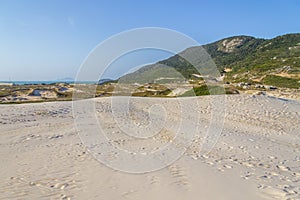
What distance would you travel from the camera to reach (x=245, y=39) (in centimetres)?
16925

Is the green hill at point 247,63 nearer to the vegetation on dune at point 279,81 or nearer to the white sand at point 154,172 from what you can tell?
the vegetation on dune at point 279,81

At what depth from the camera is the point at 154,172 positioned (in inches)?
276

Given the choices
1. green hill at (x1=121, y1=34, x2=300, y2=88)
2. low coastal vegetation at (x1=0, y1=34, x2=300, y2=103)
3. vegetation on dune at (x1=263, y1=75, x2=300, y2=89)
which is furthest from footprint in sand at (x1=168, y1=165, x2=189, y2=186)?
vegetation on dune at (x1=263, y1=75, x2=300, y2=89)

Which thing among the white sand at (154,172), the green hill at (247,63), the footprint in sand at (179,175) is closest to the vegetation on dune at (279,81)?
the green hill at (247,63)

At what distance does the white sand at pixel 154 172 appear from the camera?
5.58 meters

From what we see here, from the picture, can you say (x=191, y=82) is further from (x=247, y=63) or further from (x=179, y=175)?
(x=247, y=63)

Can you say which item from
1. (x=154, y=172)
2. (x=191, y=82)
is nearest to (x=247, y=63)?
(x=191, y=82)

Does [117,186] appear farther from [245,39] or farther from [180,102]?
[245,39]

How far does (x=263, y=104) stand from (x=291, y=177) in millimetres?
14926

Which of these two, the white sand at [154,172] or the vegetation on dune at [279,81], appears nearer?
the white sand at [154,172]

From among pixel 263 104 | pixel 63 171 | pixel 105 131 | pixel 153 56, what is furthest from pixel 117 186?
pixel 263 104

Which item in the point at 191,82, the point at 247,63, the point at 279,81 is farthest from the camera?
the point at 247,63

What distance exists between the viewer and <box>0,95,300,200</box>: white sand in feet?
18.3

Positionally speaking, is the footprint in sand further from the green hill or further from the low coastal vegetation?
the green hill
